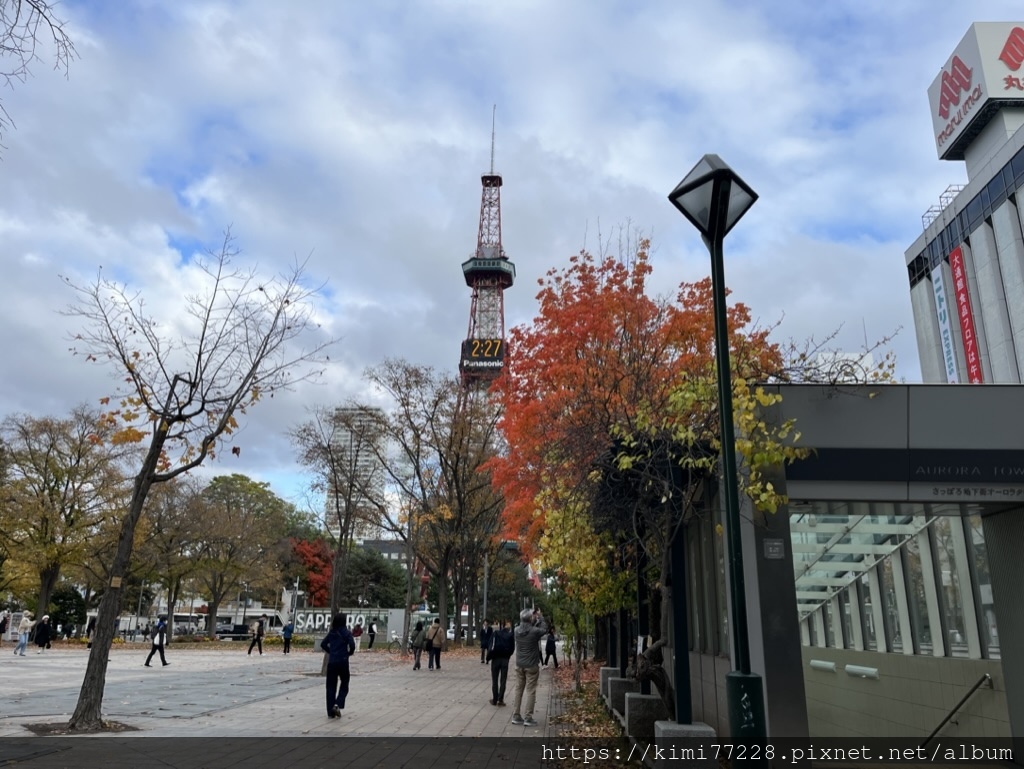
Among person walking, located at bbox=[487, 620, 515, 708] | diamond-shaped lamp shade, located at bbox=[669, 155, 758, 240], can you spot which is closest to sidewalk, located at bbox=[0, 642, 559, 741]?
person walking, located at bbox=[487, 620, 515, 708]

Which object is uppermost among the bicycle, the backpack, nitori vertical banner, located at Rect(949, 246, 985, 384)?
nitori vertical banner, located at Rect(949, 246, 985, 384)

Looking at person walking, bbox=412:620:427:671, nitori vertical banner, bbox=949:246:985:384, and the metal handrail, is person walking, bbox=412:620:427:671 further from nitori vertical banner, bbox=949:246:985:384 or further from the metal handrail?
nitori vertical banner, bbox=949:246:985:384

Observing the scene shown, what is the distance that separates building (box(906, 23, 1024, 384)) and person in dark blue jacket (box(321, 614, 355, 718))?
37.3 metres

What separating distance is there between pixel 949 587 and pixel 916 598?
0.90 meters

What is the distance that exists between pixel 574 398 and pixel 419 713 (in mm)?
6169

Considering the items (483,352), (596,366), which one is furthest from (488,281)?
(596,366)

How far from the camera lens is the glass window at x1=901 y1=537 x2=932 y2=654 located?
1152 centimetres

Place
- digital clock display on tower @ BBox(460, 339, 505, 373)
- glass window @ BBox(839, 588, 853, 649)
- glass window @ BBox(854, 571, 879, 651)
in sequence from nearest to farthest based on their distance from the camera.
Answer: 1. glass window @ BBox(854, 571, 879, 651)
2. glass window @ BBox(839, 588, 853, 649)
3. digital clock display on tower @ BBox(460, 339, 505, 373)

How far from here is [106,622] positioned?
11.4 metres

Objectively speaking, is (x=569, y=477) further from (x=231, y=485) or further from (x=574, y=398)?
(x=231, y=485)

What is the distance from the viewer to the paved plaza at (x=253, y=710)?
9.29 meters

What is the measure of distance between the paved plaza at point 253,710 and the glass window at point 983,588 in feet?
20.1

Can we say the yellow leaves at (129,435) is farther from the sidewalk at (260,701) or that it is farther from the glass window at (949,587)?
the glass window at (949,587)

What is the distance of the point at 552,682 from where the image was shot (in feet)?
69.8
